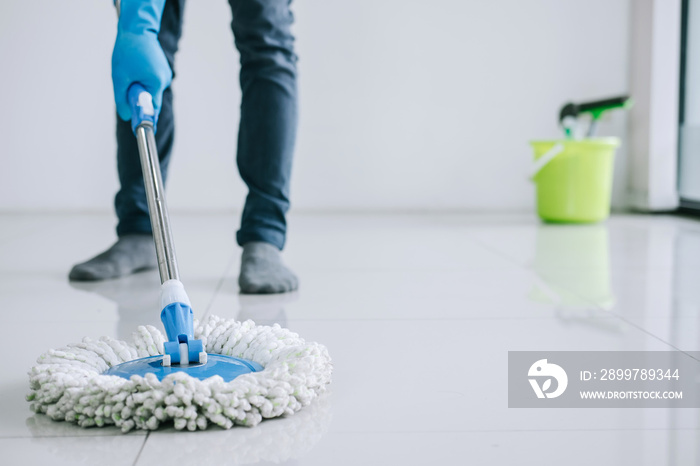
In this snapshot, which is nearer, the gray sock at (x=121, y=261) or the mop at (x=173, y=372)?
the mop at (x=173, y=372)

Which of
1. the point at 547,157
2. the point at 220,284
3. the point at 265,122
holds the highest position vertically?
the point at 265,122

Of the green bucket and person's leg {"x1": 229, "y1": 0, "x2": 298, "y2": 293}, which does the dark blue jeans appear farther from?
the green bucket

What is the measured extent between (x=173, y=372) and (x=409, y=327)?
1.35 ft

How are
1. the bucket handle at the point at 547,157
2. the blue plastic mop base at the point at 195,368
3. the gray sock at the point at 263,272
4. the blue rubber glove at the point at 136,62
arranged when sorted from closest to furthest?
1. the blue plastic mop base at the point at 195,368
2. the blue rubber glove at the point at 136,62
3. the gray sock at the point at 263,272
4. the bucket handle at the point at 547,157

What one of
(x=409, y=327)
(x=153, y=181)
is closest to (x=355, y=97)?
(x=409, y=327)

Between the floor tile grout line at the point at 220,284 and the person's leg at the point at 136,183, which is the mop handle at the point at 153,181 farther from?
the person's leg at the point at 136,183

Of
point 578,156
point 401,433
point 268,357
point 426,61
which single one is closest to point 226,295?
point 268,357

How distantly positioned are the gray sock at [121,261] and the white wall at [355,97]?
1416mm

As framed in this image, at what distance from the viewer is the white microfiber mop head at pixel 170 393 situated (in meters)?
0.62

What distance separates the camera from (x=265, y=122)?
133cm

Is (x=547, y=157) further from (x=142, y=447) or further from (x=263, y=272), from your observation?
(x=142, y=447)

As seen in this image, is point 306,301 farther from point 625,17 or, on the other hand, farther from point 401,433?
point 625,17

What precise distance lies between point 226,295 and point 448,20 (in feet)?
6.63

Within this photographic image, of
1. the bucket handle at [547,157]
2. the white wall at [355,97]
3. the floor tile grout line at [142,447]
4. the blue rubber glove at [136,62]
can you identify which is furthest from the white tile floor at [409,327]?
the white wall at [355,97]
